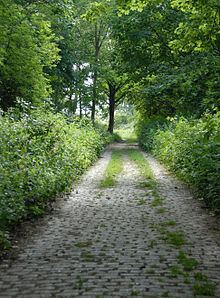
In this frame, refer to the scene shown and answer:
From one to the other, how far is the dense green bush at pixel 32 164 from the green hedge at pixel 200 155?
379 centimetres

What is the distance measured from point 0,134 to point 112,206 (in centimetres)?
349

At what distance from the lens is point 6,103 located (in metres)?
19.3

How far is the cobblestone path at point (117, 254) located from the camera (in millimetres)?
4961

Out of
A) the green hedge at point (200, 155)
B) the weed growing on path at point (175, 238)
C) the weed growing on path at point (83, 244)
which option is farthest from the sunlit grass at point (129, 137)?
the weed growing on path at point (83, 244)

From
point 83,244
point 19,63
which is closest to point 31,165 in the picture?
point 83,244

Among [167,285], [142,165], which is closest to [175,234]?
[167,285]

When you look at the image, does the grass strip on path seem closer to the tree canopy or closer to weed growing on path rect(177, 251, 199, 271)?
the tree canopy

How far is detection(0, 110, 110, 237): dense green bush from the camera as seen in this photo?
7.46 metres

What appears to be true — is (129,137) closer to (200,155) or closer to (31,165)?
(200,155)

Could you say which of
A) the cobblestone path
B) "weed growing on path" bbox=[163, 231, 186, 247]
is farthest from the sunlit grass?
"weed growing on path" bbox=[163, 231, 186, 247]

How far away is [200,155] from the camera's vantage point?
11062mm

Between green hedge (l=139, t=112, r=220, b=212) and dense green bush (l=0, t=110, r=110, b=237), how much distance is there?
12.4 feet

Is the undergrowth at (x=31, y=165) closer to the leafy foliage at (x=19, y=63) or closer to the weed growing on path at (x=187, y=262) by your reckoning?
the weed growing on path at (x=187, y=262)

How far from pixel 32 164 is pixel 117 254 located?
395 cm
